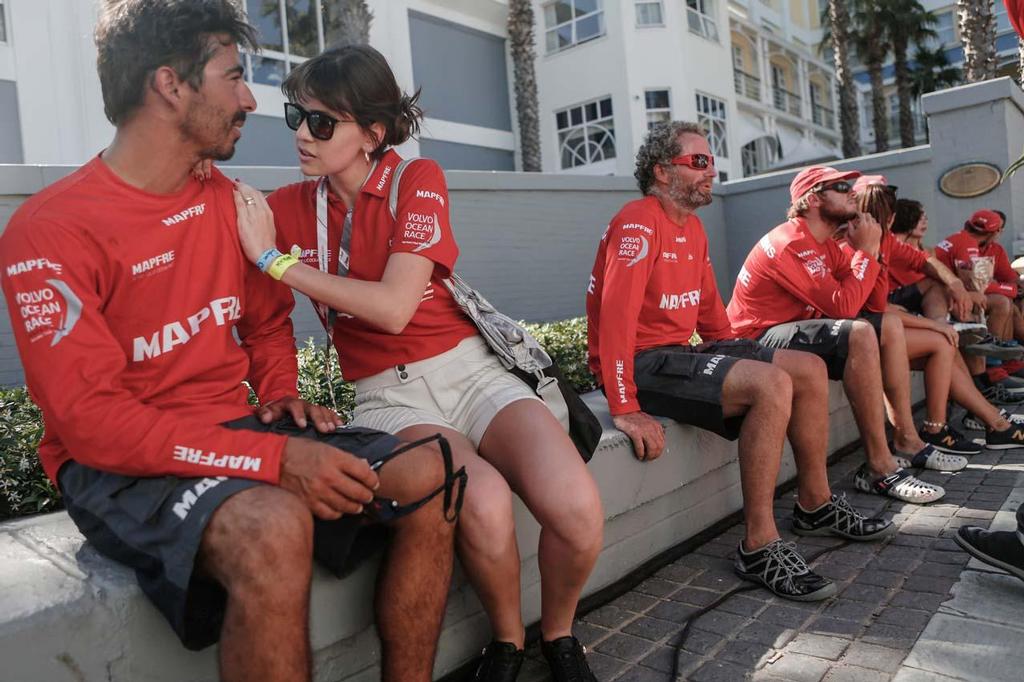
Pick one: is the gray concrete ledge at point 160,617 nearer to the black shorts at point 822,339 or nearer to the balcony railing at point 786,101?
the black shorts at point 822,339

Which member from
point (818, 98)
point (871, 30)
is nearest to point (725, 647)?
point (871, 30)

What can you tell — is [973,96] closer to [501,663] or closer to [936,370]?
[936,370]

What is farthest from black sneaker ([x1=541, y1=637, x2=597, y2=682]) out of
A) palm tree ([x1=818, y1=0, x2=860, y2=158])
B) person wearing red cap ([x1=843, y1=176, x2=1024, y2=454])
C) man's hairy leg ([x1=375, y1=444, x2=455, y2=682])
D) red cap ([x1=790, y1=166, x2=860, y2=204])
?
palm tree ([x1=818, y1=0, x2=860, y2=158])

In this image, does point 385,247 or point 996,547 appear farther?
point 996,547

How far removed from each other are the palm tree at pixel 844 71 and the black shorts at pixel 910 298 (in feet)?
62.1

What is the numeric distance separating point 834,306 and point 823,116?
118ft

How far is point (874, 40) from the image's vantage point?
29062 millimetres

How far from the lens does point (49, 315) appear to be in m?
1.89

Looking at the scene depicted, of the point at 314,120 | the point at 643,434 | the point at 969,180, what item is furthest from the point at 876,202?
the point at 969,180

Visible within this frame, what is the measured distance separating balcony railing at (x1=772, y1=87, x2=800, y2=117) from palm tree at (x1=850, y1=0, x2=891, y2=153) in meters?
3.33

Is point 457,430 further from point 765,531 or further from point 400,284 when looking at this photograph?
point 765,531

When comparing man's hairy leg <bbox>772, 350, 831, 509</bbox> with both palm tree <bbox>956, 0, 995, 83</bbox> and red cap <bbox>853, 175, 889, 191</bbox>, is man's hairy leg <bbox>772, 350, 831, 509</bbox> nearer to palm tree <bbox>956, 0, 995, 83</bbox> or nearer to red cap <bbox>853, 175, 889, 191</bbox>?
red cap <bbox>853, 175, 889, 191</bbox>

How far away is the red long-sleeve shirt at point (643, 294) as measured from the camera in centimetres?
343

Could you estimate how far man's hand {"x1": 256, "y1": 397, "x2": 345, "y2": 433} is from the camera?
235cm
